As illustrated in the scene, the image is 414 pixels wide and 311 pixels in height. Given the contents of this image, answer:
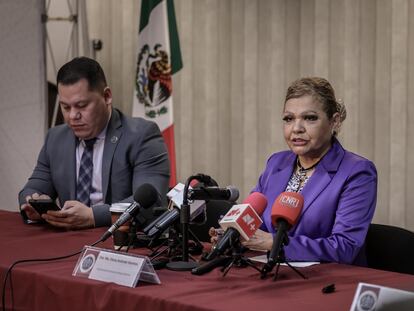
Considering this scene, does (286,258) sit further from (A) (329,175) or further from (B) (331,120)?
(B) (331,120)

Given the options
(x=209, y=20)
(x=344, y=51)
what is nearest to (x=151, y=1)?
(x=209, y=20)

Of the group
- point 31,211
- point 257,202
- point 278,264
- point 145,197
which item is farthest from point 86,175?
point 278,264

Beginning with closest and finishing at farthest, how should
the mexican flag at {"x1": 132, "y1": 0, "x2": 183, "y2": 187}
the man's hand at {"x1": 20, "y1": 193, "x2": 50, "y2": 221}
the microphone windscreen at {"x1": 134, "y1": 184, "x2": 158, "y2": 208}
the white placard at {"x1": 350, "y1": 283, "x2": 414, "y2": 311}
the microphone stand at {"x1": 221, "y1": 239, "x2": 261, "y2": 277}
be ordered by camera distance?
the white placard at {"x1": 350, "y1": 283, "x2": 414, "y2": 311}, the microphone stand at {"x1": 221, "y1": 239, "x2": 261, "y2": 277}, the microphone windscreen at {"x1": 134, "y1": 184, "x2": 158, "y2": 208}, the man's hand at {"x1": 20, "y1": 193, "x2": 50, "y2": 221}, the mexican flag at {"x1": 132, "y1": 0, "x2": 183, "y2": 187}

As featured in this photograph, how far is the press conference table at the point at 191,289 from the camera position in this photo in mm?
1786

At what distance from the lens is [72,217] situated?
299 cm

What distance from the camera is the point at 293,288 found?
1.93 metres

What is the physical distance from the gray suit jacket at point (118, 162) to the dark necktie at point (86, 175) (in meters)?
0.03

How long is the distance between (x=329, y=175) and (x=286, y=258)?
472mm

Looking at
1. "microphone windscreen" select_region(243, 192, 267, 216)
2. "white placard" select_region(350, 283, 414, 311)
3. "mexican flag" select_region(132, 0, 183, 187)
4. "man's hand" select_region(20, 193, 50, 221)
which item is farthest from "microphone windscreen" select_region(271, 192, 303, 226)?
"mexican flag" select_region(132, 0, 183, 187)

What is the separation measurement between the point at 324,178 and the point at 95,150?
126cm

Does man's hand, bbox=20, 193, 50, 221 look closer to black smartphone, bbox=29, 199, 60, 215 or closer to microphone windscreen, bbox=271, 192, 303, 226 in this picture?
black smartphone, bbox=29, 199, 60, 215

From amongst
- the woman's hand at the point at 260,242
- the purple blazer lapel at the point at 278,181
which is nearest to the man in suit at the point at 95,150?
the purple blazer lapel at the point at 278,181

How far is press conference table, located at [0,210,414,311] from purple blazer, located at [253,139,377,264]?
10 cm

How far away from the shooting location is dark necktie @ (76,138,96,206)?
3.39 meters
